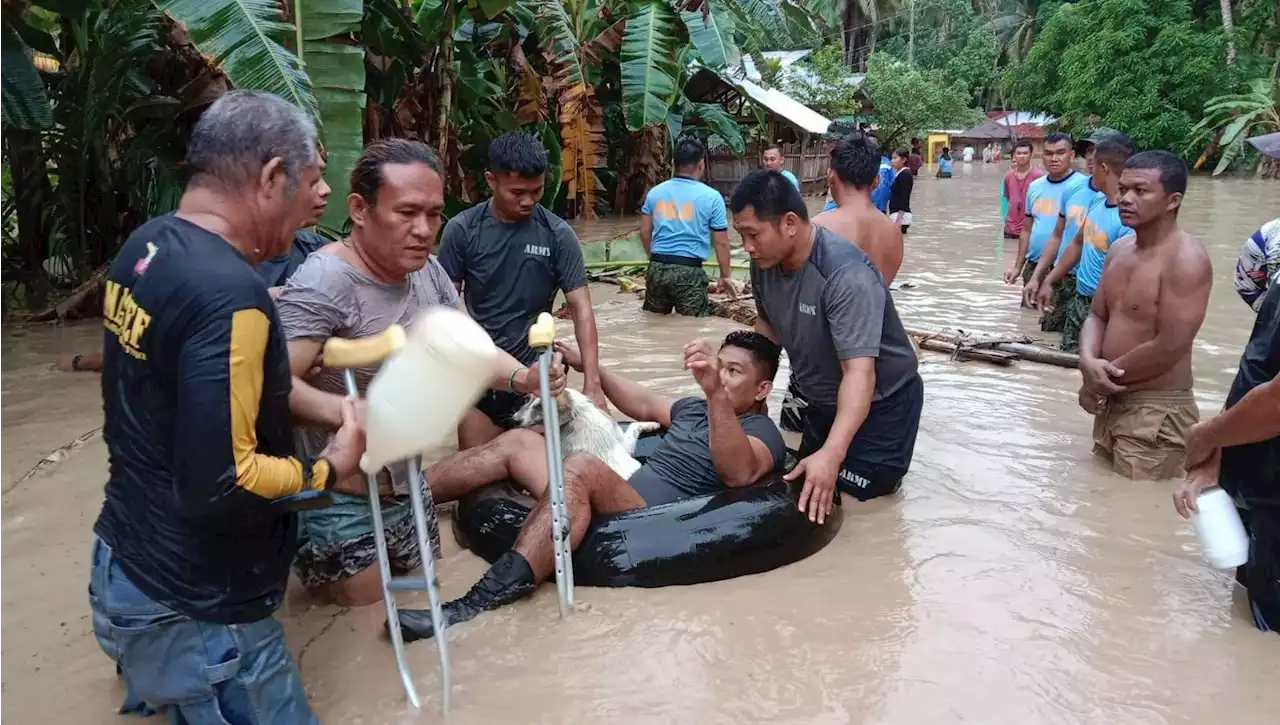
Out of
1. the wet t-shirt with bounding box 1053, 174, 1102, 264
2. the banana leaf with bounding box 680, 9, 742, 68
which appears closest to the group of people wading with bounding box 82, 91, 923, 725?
the wet t-shirt with bounding box 1053, 174, 1102, 264

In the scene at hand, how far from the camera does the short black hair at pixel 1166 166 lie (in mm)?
4625

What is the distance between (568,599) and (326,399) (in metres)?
1.21

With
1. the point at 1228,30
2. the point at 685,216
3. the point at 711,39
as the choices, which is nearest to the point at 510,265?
the point at 685,216

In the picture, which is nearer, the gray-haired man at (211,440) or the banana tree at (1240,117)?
the gray-haired man at (211,440)

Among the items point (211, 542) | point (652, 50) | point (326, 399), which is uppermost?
point (652, 50)

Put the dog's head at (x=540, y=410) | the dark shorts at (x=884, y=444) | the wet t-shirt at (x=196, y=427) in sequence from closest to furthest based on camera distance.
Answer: the wet t-shirt at (x=196, y=427)
the dog's head at (x=540, y=410)
the dark shorts at (x=884, y=444)

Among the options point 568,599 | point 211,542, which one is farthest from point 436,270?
point 211,542

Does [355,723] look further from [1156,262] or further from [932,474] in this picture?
[1156,262]

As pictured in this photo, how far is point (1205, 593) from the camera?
143 inches

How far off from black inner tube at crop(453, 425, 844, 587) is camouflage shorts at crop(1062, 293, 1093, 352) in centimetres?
408

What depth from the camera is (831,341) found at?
4426 mm

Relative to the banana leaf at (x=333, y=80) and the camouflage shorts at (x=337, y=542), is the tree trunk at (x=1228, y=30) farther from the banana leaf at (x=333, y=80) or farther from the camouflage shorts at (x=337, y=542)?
the camouflage shorts at (x=337, y=542)

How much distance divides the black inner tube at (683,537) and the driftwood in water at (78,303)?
20.4 feet

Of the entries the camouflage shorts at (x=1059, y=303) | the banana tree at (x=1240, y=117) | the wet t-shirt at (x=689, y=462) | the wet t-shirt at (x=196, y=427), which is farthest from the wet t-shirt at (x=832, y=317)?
the banana tree at (x=1240, y=117)
